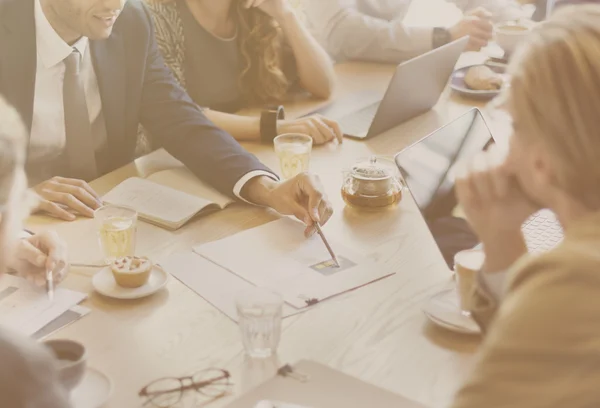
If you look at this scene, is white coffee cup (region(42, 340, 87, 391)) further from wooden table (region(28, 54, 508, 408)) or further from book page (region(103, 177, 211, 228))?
book page (region(103, 177, 211, 228))

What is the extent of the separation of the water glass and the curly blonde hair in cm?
135

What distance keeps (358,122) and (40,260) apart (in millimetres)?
1105

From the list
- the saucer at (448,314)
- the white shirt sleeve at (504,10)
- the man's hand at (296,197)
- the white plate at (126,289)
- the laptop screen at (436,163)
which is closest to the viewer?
the saucer at (448,314)

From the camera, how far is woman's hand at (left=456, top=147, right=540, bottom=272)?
114cm

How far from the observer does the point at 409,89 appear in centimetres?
215

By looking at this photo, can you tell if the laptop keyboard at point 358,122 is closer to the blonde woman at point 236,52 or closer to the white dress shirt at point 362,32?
the blonde woman at point 236,52

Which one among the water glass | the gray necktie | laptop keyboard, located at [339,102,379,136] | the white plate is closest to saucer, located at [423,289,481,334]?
the water glass

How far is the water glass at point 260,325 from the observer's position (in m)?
1.20

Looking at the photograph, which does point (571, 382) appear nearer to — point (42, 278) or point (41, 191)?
point (42, 278)

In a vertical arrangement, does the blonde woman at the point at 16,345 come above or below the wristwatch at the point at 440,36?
above

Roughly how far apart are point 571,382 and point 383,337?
51 centimetres

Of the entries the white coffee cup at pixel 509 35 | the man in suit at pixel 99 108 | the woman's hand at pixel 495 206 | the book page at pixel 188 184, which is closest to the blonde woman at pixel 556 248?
the woman's hand at pixel 495 206

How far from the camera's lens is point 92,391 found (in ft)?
3.60

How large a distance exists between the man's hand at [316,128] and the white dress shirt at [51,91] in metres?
0.50
